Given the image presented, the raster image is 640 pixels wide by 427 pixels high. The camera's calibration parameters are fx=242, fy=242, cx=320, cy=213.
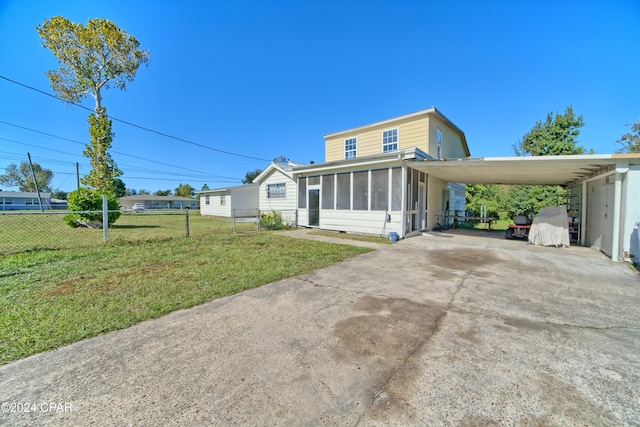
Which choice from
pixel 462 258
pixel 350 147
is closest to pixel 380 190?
pixel 462 258

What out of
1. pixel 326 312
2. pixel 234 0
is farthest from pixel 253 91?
pixel 326 312

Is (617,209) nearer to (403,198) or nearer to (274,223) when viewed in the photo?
(403,198)

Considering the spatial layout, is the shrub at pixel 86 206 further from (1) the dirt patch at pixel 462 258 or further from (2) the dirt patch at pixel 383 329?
(1) the dirt patch at pixel 462 258

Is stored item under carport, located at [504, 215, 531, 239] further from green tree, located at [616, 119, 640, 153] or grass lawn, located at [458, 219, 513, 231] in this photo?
green tree, located at [616, 119, 640, 153]

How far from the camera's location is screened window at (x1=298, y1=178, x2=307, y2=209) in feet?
42.6

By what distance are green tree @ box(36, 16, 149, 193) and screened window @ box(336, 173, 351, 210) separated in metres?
13.3

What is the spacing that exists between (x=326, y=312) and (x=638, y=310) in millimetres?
4338

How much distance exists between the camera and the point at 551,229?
843 cm

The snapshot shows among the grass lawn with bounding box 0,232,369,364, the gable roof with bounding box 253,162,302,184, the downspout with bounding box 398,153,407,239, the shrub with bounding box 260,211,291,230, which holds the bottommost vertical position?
the grass lawn with bounding box 0,232,369,364

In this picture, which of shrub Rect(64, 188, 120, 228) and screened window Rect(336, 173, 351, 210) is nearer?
screened window Rect(336, 173, 351, 210)

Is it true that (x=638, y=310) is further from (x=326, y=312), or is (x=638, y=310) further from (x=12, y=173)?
(x=12, y=173)

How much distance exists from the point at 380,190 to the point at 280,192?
7411 mm

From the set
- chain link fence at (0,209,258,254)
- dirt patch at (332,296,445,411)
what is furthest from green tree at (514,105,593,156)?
dirt patch at (332,296,445,411)

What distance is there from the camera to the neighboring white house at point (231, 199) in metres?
21.1
